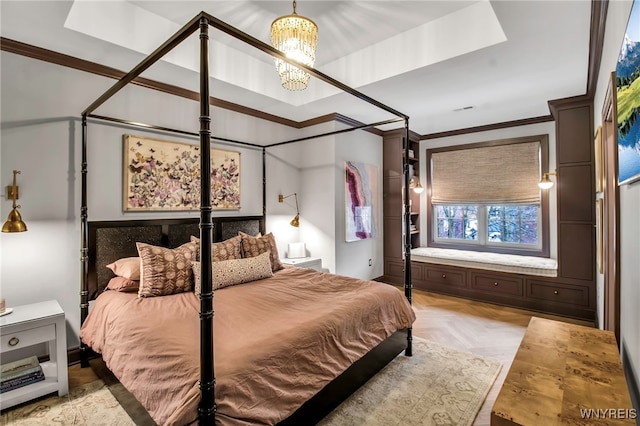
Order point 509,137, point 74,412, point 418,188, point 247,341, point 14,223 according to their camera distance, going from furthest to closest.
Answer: point 418,188
point 509,137
point 14,223
point 74,412
point 247,341

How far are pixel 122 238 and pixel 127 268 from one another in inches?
15.7

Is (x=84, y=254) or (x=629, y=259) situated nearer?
(x=629, y=259)

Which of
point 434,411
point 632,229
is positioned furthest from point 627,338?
point 434,411

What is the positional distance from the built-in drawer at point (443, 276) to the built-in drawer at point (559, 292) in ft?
2.73

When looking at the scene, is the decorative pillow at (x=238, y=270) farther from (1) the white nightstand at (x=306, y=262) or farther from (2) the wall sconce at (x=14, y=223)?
(2) the wall sconce at (x=14, y=223)

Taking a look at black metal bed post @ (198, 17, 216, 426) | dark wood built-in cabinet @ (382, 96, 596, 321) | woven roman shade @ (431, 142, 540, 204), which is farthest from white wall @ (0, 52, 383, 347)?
dark wood built-in cabinet @ (382, 96, 596, 321)

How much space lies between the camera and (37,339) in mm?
2162

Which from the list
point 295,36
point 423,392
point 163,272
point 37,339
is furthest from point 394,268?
point 37,339

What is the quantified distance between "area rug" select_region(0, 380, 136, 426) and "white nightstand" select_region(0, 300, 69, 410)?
70mm

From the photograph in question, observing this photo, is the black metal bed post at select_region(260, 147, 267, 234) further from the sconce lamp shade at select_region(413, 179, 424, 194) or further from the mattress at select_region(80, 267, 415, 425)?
the sconce lamp shade at select_region(413, 179, 424, 194)

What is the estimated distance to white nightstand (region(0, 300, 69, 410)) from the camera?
2.05 meters

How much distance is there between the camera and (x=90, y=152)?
2.80 meters

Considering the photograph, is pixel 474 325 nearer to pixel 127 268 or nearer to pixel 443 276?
pixel 443 276

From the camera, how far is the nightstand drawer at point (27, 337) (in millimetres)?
2037
